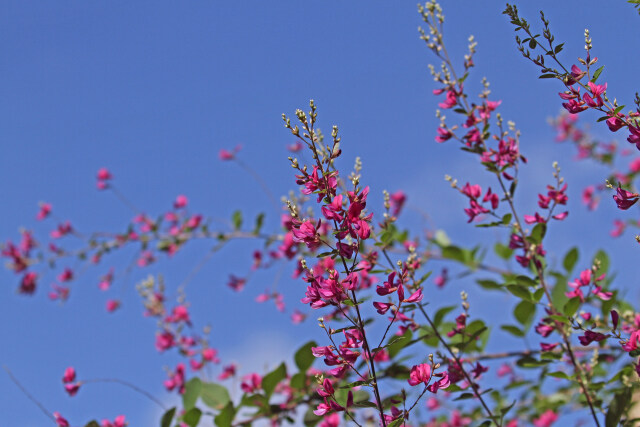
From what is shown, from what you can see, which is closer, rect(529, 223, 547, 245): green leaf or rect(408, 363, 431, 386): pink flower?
rect(408, 363, 431, 386): pink flower

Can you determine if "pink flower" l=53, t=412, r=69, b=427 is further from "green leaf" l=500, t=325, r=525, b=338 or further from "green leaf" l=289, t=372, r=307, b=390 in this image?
"green leaf" l=500, t=325, r=525, b=338

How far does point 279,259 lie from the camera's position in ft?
16.3

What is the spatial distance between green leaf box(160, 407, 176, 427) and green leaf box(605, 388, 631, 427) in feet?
5.31

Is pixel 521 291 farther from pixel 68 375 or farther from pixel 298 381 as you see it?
pixel 68 375

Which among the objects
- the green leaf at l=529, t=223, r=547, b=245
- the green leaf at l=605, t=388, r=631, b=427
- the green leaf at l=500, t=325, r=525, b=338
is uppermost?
the green leaf at l=500, t=325, r=525, b=338

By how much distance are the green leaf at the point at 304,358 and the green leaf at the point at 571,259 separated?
4.07ft

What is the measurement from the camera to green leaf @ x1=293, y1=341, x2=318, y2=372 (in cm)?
271

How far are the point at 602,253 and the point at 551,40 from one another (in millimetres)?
1651

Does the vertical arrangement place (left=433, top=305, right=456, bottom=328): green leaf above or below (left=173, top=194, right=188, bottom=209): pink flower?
below

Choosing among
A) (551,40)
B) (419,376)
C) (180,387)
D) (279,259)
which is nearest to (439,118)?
(551,40)

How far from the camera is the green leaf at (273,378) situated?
8.86 feet

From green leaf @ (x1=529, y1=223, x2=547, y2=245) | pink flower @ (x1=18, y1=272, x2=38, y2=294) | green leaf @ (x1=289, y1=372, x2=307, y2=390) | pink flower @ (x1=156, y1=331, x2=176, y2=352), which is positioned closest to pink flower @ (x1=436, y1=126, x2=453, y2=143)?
green leaf @ (x1=529, y1=223, x2=547, y2=245)

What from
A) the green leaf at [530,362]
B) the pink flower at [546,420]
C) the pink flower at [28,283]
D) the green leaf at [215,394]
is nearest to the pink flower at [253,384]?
the green leaf at [215,394]

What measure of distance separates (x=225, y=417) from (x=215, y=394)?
30 cm
